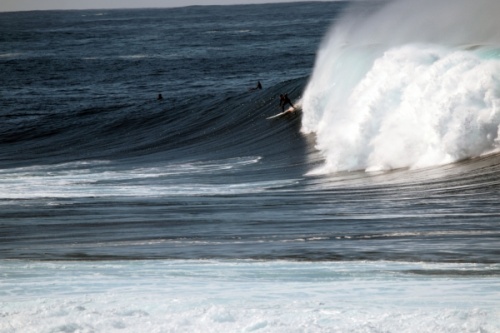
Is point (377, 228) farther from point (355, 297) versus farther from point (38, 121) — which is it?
point (38, 121)

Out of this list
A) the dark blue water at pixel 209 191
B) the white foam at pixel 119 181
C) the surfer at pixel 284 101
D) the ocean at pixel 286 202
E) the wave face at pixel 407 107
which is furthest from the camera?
the surfer at pixel 284 101

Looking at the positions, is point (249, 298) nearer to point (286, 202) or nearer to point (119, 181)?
point (286, 202)

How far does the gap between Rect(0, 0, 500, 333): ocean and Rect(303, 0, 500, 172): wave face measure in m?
0.04

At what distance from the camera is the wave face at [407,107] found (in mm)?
17547

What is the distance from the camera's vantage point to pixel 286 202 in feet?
50.3

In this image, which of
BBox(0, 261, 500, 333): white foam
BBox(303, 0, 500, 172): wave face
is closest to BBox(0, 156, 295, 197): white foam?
BBox(303, 0, 500, 172): wave face

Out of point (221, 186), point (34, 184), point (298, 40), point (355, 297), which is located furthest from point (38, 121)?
point (298, 40)

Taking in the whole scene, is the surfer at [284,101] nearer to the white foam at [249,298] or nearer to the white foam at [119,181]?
the white foam at [119,181]

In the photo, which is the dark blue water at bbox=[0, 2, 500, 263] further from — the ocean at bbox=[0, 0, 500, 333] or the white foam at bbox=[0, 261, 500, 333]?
the white foam at bbox=[0, 261, 500, 333]

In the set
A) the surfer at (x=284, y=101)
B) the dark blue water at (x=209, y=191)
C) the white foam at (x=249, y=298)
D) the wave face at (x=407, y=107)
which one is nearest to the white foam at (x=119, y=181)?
the dark blue water at (x=209, y=191)

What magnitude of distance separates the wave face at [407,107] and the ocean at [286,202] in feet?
0.12

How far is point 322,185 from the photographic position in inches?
689

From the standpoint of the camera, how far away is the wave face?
57.6 feet

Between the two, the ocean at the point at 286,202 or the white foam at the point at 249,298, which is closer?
the white foam at the point at 249,298
